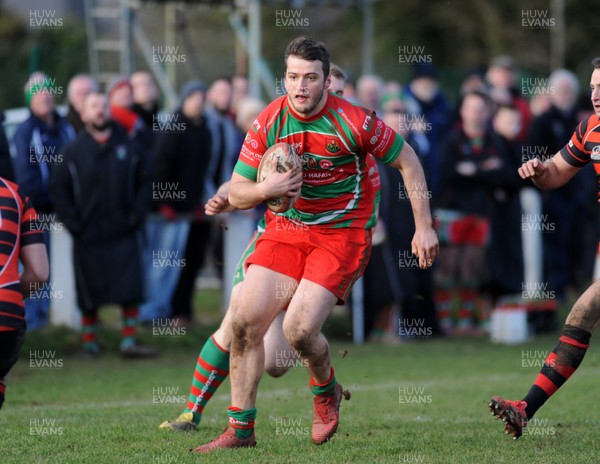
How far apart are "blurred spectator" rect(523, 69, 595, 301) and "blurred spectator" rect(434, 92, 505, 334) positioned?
46.6 inches

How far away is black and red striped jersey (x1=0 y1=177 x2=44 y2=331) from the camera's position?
7.11 metres

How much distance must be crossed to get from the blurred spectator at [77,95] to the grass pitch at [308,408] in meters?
2.39

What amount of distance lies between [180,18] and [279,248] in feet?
48.5

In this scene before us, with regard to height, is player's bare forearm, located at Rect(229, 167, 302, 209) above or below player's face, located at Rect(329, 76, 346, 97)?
below

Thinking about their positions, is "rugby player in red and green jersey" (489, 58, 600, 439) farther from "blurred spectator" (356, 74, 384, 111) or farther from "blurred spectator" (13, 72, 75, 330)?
"blurred spectator" (356, 74, 384, 111)

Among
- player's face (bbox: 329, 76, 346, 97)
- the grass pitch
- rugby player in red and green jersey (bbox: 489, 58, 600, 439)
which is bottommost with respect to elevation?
the grass pitch

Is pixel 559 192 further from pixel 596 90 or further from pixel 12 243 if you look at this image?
pixel 12 243

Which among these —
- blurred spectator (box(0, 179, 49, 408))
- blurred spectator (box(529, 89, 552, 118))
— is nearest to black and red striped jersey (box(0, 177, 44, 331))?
blurred spectator (box(0, 179, 49, 408))

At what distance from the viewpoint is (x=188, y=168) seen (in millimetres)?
14680

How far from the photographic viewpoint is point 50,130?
13297 millimetres

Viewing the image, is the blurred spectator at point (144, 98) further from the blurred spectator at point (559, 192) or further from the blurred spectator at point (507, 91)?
the blurred spectator at point (559, 192)

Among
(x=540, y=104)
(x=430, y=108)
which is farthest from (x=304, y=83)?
(x=540, y=104)

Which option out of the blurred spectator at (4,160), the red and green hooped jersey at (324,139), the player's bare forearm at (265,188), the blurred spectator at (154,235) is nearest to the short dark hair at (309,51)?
the red and green hooped jersey at (324,139)

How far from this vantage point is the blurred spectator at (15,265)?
23.3ft
